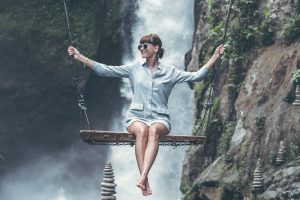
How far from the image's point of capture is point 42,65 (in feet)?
132

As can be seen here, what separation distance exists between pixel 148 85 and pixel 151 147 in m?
0.85

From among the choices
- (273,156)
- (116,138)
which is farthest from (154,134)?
(273,156)

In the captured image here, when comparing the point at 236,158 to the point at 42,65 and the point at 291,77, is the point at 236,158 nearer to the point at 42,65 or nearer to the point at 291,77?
the point at 291,77

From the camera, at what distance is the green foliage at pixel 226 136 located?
25.7m

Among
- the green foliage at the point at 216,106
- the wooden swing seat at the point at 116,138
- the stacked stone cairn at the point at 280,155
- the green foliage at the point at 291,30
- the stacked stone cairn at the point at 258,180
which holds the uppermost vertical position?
the green foliage at the point at 291,30

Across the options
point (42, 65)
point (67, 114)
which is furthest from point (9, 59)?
point (67, 114)

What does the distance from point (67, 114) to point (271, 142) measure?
21142mm

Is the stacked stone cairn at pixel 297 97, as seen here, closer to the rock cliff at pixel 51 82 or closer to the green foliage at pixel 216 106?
the green foliage at pixel 216 106

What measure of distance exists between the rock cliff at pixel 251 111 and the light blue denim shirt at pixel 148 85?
9.62 metres

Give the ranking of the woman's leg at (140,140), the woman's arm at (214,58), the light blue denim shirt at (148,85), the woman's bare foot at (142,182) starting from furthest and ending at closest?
the woman's arm at (214,58)
the light blue denim shirt at (148,85)
the woman's leg at (140,140)
the woman's bare foot at (142,182)

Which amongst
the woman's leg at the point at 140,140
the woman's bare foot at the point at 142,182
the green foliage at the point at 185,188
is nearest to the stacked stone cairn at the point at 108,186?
the woman's leg at the point at 140,140

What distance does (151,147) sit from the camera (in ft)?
30.6

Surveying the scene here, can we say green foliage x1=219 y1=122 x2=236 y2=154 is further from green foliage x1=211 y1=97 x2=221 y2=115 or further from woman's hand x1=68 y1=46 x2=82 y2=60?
woman's hand x1=68 y1=46 x2=82 y2=60

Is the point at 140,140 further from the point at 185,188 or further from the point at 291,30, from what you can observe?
the point at 185,188
